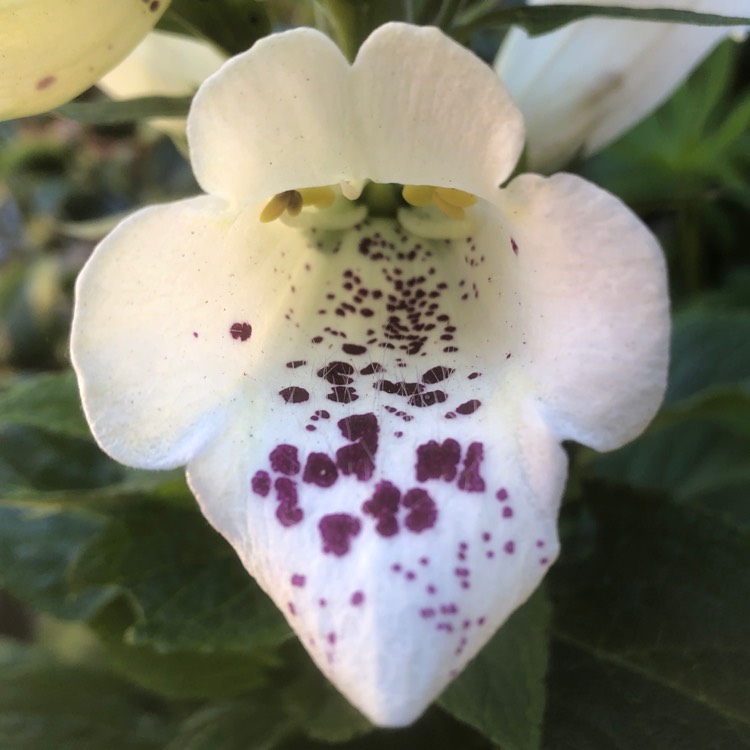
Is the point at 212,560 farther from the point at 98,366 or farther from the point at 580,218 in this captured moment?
the point at 580,218

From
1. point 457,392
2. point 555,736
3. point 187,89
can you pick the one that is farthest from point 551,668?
point 187,89

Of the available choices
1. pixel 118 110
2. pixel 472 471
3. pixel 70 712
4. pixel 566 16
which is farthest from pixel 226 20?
pixel 70 712

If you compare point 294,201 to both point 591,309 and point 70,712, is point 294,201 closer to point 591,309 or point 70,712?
point 591,309

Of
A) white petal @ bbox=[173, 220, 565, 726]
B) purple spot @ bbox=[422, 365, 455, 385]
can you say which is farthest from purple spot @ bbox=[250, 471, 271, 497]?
purple spot @ bbox=[422, 365, 455, 385]

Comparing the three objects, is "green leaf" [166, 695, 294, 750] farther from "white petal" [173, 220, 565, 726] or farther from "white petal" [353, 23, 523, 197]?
"white petal" [353, 23, 523, 197]

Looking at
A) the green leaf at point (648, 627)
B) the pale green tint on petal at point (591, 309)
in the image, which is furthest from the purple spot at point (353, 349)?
the green leaf at point (648, 627)

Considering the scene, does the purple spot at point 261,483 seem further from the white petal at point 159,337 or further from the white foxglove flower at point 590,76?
the white foxglove flower at point 590,76
